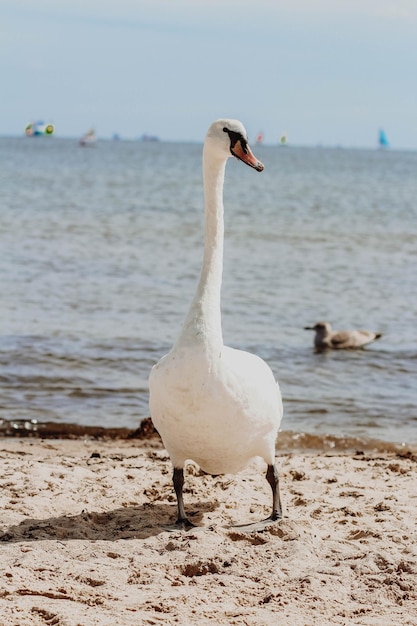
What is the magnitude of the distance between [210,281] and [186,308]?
9453 millimetres

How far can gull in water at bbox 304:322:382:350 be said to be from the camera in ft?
42.7

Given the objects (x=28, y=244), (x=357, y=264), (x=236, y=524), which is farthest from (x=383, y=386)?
(x=28, y=244)

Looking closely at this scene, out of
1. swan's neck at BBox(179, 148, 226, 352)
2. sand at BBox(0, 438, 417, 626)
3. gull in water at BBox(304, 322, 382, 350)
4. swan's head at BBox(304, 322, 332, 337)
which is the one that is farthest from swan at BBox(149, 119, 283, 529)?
swan's head at BBox(304, 322, 332, 337)

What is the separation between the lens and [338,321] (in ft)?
50.6

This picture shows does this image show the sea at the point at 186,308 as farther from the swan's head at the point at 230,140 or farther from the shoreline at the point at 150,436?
the swan's head at the point at 230,140

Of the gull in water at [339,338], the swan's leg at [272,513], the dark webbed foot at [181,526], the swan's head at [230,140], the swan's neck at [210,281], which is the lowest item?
the dark webbed foot at [181,526]

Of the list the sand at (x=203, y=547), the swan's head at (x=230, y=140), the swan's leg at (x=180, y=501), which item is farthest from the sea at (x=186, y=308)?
the swan's head at (x=230, y=140)

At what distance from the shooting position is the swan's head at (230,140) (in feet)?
18.9

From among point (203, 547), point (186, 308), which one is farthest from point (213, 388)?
point (186, 308)

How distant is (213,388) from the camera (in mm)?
5387

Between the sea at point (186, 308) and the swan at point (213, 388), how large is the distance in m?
3.27

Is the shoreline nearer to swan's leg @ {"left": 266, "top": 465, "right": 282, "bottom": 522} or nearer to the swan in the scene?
swan's leg @ {"left": 266, "top": 465, "right": 282, "bottom": 522}

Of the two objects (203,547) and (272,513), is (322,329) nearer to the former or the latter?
(272,513)

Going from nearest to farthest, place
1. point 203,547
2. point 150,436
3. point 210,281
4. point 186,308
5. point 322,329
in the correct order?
1. point 203,547
2. point 210,281
3. point 150,436
4. point 322,329
5. point 186,308
